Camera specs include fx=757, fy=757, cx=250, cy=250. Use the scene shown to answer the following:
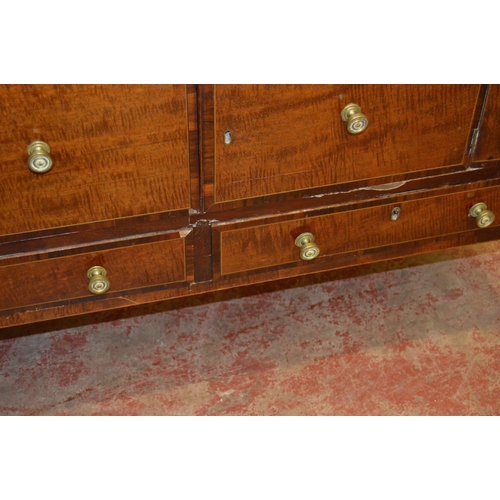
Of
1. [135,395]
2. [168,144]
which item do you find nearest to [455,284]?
[135,395]

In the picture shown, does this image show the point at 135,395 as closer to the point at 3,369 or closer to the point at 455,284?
the point at 3,369

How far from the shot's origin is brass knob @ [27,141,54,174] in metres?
0.97

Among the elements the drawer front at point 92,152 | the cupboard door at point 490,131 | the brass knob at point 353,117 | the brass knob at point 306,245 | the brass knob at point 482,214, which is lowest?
the drawer front at point 92,152

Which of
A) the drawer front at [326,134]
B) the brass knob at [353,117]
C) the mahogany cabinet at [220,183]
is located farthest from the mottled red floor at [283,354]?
the brass knob at [353,117]

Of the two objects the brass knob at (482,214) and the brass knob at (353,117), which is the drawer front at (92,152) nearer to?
the brass knob at (353,117)

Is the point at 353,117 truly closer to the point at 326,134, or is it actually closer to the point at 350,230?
the point at 326,134

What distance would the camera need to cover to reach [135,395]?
1.42m

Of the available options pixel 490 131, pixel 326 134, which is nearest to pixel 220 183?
pixel 326 134

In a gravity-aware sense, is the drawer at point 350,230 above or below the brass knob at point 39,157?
above

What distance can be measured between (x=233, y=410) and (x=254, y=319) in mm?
228

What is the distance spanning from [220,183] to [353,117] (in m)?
0.21

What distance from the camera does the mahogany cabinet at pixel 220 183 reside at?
998 mm

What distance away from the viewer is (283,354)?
1.49 metres

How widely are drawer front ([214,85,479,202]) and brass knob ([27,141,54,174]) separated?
9.0 inches
